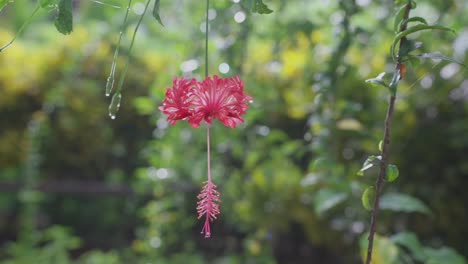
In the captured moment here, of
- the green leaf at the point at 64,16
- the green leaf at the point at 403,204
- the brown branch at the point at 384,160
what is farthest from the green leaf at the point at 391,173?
the green leaf at the point at 403,204

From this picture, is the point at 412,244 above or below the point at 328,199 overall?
below

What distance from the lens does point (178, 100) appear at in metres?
0.58

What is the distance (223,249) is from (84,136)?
899 mm

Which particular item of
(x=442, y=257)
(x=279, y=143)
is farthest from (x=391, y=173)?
(x=279, y=143)

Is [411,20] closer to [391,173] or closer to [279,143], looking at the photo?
[391,173]

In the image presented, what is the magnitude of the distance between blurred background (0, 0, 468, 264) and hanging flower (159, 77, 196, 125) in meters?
0.42

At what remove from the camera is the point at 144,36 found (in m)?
3.41

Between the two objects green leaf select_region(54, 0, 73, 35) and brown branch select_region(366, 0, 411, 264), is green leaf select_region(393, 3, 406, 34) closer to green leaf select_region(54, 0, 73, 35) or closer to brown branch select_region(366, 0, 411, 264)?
brown branch select_region(366, 0, 411, 264)

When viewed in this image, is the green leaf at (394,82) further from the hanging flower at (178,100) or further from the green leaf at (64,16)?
the green leaf at (64,16)

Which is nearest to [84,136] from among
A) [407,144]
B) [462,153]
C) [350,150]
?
[350,150]

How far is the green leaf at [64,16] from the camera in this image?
58cm

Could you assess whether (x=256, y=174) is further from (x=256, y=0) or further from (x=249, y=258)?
(x=256, y=0)

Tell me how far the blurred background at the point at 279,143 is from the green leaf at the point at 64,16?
16.1 inches

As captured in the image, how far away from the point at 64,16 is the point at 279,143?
64.2 inches
